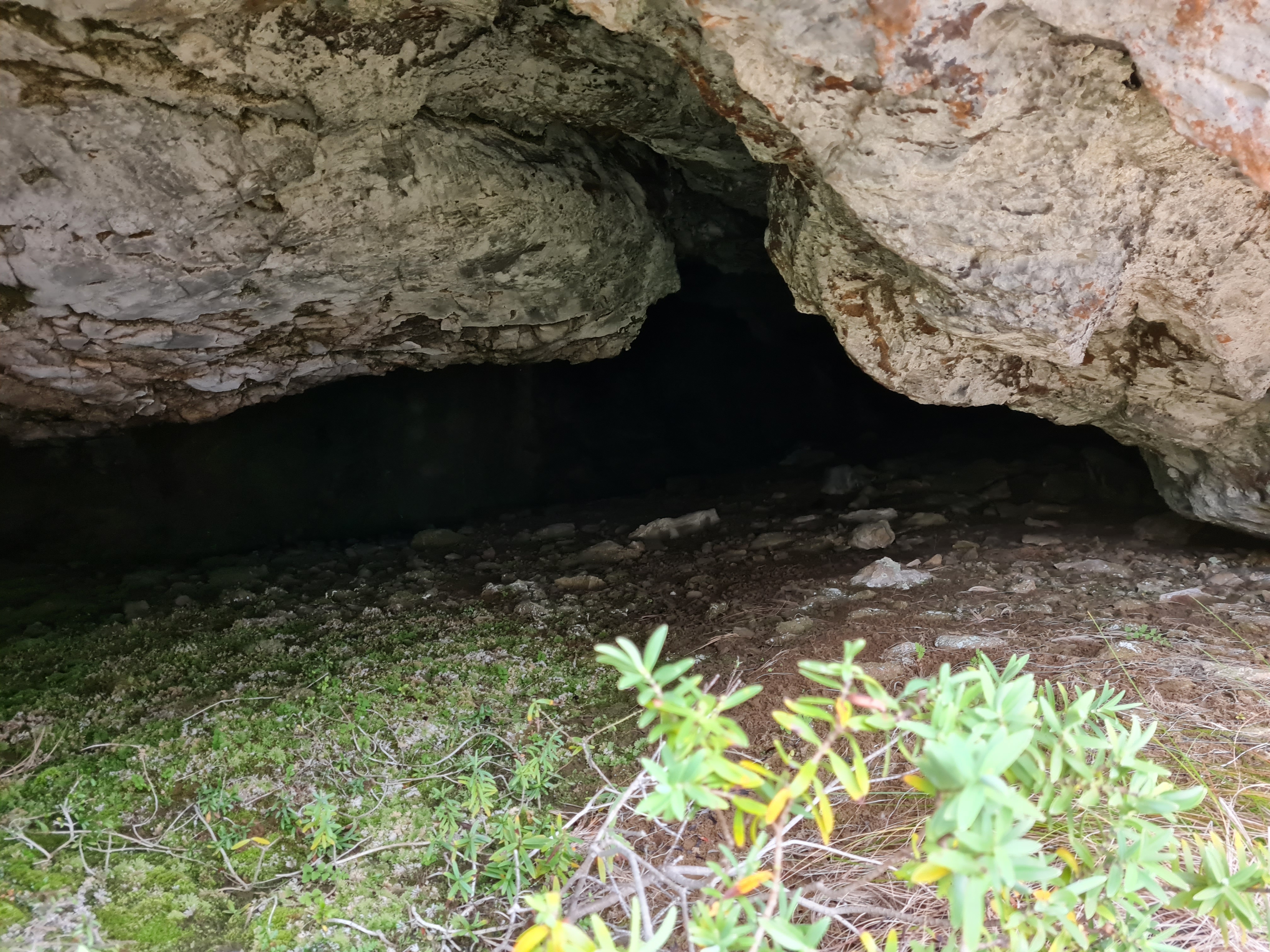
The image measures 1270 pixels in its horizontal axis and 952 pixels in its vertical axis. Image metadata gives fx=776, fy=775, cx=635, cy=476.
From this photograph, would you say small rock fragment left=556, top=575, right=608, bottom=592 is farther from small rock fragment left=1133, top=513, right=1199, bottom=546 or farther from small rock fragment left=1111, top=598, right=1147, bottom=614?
small rock fragment left=1133, top=513, right=1199, bottom=546

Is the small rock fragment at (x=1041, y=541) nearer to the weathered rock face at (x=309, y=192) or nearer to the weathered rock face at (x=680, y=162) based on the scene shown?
the weathered rock face at (x=680, y=162)

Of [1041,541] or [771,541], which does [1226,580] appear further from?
[771,541]

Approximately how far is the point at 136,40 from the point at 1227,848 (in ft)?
9.53

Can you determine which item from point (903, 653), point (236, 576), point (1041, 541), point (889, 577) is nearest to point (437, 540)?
point (236, 576)

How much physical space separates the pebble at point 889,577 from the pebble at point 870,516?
0.80 metres

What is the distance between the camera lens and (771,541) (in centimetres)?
361

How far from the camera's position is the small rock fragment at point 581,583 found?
324 centimetres

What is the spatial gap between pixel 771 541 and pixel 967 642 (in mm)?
1341

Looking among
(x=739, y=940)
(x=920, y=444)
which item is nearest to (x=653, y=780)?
(x=739, y=940)

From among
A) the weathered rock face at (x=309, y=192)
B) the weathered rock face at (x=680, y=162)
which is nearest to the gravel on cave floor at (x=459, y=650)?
the weathered rock face at (x=680, y=162)

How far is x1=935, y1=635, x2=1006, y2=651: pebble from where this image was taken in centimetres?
230

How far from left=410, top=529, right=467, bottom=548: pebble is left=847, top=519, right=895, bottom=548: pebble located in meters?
1.99

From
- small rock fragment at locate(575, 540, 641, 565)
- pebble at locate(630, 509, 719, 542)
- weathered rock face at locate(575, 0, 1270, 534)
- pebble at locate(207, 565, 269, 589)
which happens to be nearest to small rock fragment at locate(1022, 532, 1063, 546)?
weathered rock face at locate(575, 0, 1270, 534)

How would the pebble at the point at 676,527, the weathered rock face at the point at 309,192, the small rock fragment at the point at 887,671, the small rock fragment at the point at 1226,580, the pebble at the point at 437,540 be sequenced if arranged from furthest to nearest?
the pebble at the point at 437,540
the pebble at the point at 676,527
the small rock fragment at the point at 1226,580
the small rock fragment at the point at 887,671
the weathered rock face at the point at 309,192
